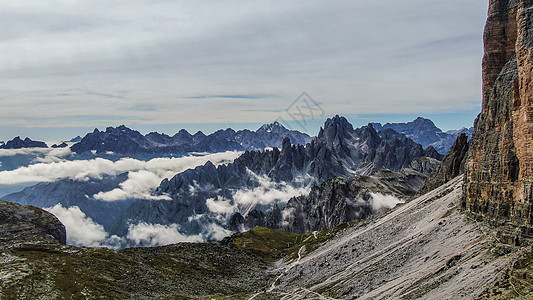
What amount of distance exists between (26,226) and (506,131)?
167335 millimetres

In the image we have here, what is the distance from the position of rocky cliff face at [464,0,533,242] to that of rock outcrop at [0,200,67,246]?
14402 cm

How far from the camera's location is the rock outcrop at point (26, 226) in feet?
459

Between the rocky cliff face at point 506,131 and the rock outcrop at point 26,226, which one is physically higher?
the rocky cliff face at point 506,131

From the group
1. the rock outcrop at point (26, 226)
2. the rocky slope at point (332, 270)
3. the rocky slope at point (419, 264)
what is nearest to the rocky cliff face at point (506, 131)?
the rocky slope at point (419, 264)

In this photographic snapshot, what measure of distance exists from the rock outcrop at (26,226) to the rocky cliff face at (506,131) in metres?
144

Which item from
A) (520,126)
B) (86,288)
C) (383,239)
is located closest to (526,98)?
(520,126)

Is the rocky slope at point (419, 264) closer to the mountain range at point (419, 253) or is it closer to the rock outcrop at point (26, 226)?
the mountain range at point (419, 253)

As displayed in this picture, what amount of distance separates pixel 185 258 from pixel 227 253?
2651cm

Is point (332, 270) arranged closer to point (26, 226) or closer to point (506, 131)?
point (506, 131)

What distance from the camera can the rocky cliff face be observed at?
7288 cm

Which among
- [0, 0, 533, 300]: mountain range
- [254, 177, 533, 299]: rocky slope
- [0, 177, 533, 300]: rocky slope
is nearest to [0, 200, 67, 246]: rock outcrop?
[0, 0, 533, 300]: mountain range

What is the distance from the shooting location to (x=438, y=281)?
238 ft

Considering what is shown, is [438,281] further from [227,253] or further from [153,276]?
[227,253]

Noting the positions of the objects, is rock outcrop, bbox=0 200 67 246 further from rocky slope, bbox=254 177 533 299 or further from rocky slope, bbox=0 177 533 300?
rocky slope, bbox=254 177 533 299
